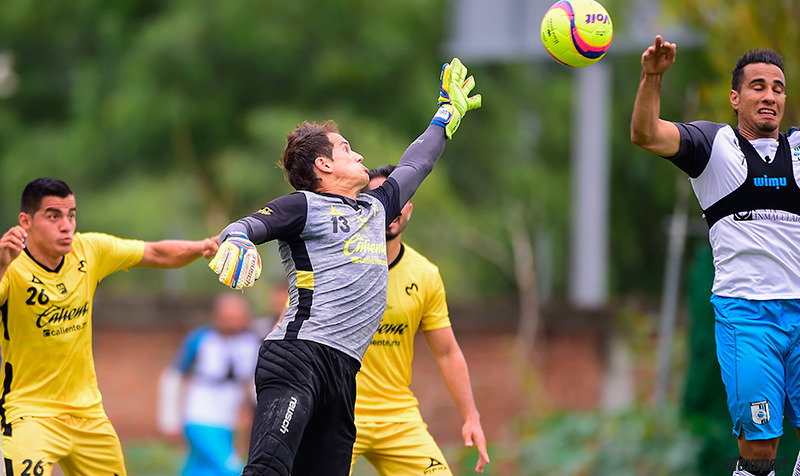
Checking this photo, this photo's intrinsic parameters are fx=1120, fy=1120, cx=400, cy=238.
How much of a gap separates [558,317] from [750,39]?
17.5 ft

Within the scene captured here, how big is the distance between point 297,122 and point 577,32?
1027 centimetres

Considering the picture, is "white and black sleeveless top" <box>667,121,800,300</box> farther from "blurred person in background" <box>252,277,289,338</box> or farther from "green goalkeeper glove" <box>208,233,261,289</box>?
"blurred person in background" <box>252,277,289,338</box>

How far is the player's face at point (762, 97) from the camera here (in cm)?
603

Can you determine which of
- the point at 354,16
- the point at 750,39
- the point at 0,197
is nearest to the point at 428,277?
the point at 750,39

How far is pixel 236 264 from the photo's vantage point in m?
5.05

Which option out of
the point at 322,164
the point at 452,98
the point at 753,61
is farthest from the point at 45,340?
the point at 753,61

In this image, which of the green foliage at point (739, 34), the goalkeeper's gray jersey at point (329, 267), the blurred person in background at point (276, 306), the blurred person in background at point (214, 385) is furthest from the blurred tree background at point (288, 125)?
the goalkeeper's gray jersey at point (329, 267)

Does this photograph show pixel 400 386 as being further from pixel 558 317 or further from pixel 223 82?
pixel 223 82

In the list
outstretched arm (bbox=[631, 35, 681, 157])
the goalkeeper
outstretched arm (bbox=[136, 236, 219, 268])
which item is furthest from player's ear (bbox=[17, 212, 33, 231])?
outstretched arm (bbox=[631, 35, 681, 157])

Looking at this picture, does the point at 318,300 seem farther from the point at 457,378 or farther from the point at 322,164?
the point at 457,378

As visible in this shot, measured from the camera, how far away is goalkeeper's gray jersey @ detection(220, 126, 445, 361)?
5.60 metres

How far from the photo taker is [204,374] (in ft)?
37.0

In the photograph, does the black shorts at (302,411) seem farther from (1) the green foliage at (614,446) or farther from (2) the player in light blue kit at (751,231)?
(1) the green foliage at (614,446)

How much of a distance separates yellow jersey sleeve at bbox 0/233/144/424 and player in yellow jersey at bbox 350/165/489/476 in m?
1.64
